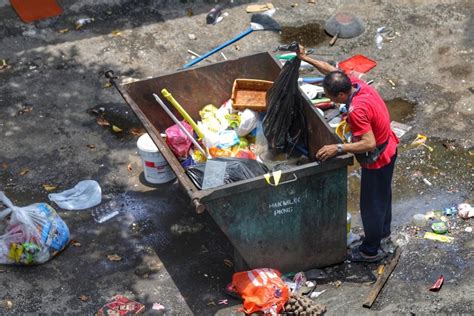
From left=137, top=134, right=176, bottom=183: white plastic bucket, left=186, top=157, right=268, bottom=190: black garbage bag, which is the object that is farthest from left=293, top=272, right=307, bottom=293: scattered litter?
left=137, top=134, right=176, bottom=183: white plastic bucket

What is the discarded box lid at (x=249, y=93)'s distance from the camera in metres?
6.83

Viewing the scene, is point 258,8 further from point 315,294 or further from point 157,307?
point 157,307

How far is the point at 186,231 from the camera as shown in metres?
6.99

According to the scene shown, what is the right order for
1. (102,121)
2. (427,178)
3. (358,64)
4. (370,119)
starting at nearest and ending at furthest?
1. (370,119)
2. (427,178)
3. (102,121)
4. (358,64)

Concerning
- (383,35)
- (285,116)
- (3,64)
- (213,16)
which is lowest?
(3,64)

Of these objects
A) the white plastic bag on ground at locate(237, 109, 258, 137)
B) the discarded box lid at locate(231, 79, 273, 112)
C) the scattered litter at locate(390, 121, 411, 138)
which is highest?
the discarded box lid at locate(231, 79, 273, 112)

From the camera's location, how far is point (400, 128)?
26.4 feet

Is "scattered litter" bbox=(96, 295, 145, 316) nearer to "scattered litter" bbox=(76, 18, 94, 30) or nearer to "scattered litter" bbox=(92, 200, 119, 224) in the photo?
"scattered litter" bbox=(92, 200, 119, 224)

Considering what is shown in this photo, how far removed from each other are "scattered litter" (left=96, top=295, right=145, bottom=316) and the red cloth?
2126mm

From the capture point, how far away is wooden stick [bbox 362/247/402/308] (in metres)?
6.08

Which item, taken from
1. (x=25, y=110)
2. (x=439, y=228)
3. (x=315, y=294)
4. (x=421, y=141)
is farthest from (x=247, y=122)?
(x=25, y=110)

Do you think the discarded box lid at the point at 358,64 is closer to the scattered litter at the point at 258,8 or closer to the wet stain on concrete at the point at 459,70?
the wet stain on concrete at the point at 459,70

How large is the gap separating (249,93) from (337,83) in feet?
4.42

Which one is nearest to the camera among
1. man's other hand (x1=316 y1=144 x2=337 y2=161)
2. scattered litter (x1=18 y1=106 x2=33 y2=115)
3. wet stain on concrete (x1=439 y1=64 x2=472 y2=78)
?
man's other hand (x1=316 y1=144 x2=337 y2=161)
